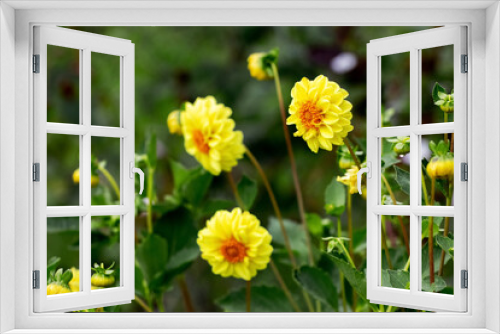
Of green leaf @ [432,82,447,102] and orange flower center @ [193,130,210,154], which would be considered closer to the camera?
green leaf @ [432,82,447,102]

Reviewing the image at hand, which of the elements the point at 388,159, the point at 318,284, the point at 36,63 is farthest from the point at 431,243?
the point at 36,63

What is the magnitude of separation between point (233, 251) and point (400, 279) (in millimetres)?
508

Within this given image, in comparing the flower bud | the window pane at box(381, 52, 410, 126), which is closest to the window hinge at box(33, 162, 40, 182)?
the flower bud

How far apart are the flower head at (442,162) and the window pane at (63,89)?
149 centimetres

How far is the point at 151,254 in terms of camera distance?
1.66 metres

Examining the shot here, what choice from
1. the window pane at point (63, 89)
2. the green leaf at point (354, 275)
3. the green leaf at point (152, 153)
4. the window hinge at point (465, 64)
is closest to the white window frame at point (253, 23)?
the window hinge at point (465, 64)

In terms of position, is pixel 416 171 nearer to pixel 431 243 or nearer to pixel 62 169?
pixel 431 243

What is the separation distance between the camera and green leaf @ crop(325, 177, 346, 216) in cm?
159

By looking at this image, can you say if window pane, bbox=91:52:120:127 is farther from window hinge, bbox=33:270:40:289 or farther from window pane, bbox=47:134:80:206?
window hinge, bbox=33:270:40:289

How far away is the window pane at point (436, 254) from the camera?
132 cm

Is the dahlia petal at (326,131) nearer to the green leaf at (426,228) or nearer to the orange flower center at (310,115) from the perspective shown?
the orange flower center at (310,115)

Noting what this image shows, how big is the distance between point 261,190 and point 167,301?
638 mm

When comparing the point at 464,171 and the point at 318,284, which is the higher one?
the point at 464,171

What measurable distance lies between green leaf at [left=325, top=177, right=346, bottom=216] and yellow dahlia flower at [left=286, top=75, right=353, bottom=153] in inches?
8.0
